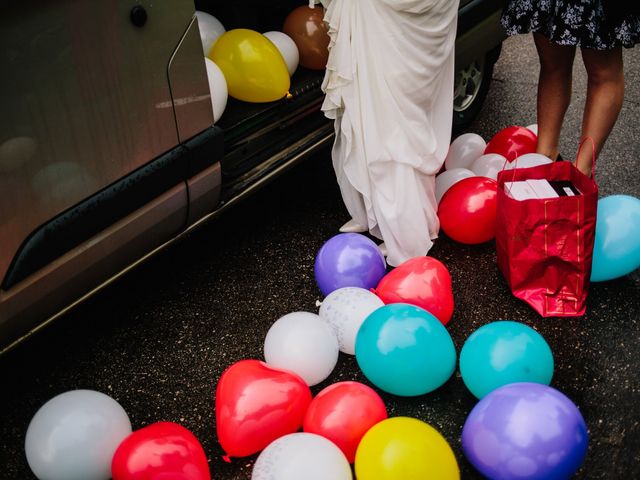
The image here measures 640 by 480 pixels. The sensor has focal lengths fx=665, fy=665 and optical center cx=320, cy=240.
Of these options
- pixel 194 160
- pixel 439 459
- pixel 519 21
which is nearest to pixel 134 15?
pixel 194 160

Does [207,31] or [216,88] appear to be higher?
[207,31]

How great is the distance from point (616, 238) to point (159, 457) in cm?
191

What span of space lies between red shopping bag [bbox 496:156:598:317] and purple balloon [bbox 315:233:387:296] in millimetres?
520

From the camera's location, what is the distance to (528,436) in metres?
1.78

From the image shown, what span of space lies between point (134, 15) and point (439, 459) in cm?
155

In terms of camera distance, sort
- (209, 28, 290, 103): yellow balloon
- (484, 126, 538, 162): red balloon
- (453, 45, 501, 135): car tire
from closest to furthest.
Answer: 1. (209, 28, 290, 103): yellow balloon
2. (484, 126, 538, 162): red balloon
3. (453, 45, 501, 135): car tire

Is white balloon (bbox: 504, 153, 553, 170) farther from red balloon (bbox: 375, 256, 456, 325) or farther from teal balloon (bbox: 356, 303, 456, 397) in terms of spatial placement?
teal balloon (bbox: 356, 303, 456, 397)

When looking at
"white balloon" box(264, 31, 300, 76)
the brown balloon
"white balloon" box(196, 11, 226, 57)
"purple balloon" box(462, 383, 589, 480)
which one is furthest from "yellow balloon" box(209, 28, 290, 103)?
"purple balloon" box(462, 383, 589, 480)

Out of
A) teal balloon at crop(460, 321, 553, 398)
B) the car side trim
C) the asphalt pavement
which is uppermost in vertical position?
the car side trim

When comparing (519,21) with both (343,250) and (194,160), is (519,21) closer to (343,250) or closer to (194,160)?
(343,250)

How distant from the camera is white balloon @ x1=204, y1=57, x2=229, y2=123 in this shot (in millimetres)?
2510

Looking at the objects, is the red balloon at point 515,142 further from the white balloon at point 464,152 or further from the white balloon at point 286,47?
the white balloon at point 286,47

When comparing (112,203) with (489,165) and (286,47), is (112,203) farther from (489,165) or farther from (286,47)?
(489,165)

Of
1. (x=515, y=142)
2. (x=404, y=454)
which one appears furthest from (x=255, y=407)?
(x=515, y=142)
